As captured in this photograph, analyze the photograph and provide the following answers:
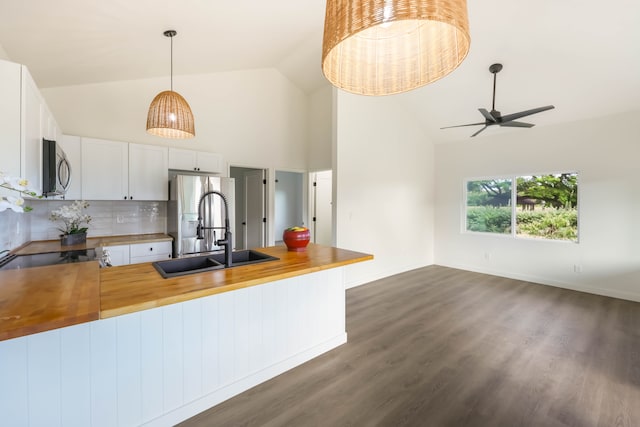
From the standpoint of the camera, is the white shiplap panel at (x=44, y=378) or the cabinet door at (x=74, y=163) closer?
the white shiplap panel at (x=44, y=378)

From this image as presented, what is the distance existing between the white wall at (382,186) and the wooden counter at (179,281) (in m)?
2.38

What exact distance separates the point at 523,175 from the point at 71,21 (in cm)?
615

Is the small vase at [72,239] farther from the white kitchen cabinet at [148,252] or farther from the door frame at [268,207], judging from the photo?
the door frame at [268,207]

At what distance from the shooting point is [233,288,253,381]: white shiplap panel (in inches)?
Result: 78.8

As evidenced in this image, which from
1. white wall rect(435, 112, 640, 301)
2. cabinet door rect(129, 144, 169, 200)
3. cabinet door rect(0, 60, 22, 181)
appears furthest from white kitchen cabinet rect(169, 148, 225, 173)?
white wall rect(435, 112, 640, 301)

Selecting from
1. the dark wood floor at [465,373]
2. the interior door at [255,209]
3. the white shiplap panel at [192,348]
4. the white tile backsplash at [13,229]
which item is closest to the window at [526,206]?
the dark wood floor at [465,373]

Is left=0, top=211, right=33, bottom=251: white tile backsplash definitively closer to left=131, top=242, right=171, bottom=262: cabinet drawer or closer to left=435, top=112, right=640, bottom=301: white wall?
left=131, top=242, right=171, bottom=262: cabinet drawer

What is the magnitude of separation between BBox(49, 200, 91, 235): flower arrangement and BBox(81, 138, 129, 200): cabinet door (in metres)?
0.19

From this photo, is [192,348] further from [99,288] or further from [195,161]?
[195,161]

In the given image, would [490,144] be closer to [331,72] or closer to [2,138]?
[331,72]

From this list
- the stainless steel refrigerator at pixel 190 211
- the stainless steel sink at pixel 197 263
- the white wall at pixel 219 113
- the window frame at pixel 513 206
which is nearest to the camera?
the stainless steel sink at pixel 197 263

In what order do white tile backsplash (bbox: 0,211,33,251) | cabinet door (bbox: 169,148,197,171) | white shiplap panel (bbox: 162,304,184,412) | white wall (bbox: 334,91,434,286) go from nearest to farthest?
white shiplap panel (bbox: 162,304,184,412) < white tile backsplash (bbox: 0,211,33,251) < cabinet door (bbox: 169,148,197,171) < white wall (bbox: 334,91,434,286)

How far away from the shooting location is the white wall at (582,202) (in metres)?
4.00

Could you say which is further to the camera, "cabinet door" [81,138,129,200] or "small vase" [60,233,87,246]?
"cabinet door" [81,138,129,200]
